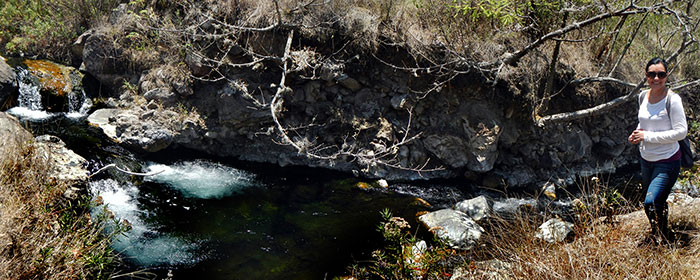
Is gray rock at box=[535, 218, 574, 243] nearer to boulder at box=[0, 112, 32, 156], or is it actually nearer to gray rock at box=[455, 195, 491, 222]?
gray rock at box=[455, 195, 491, 222]

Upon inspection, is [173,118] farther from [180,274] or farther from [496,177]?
[496,177]

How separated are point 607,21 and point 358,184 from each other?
616cm

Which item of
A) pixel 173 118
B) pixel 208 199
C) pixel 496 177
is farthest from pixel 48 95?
pixel 496 177

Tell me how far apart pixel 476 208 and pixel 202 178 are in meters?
5.02

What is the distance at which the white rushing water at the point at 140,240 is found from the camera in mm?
5055

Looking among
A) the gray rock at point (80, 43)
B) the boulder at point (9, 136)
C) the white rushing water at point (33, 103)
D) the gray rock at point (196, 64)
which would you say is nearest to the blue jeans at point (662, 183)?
the boulder at point (9, 136)

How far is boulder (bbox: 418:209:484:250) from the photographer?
578 cm

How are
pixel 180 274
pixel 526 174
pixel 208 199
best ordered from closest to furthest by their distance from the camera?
1. pixel 180 274
2. pixel 208 199
3. pixel 526 174

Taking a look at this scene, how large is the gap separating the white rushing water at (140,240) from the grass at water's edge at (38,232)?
921 mm

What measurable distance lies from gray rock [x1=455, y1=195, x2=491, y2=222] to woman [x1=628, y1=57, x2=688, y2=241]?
11.3ft

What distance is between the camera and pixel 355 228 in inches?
246

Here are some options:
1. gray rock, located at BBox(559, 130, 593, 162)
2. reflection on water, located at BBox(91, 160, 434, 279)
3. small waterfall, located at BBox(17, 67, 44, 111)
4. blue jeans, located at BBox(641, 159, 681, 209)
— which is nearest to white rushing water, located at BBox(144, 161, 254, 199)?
reflection on water, located at BBox(91, 160, 434, 279)

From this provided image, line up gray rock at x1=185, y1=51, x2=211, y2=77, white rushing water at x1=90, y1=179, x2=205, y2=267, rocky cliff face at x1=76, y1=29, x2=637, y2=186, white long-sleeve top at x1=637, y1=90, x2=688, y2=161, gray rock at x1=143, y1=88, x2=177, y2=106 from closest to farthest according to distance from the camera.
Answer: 1. white long-sleeve top at x1=637, y1=90, x2=688, y2=161
2. white rushing water at x1=90, y1=179, x2=205, y2=267
3. rocky cliff face at x1=76, y1=29, x2=637, y2=186
4. gray rock at x1=185, y1=51, x2=211, y2=77
5. gray rock at x1=143, y1=88, x2=177, y2=106

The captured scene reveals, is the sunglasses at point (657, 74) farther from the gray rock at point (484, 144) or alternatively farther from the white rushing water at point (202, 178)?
the white rushing water at point (202, 178)
